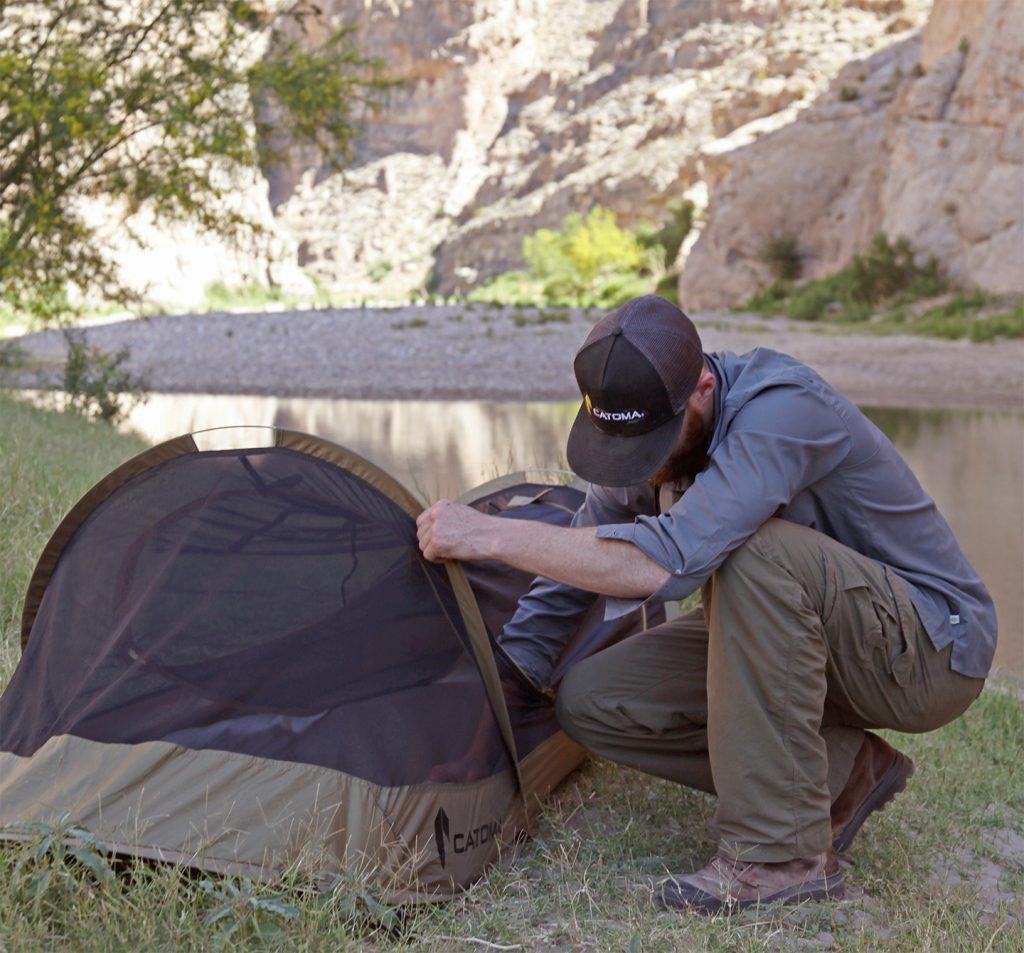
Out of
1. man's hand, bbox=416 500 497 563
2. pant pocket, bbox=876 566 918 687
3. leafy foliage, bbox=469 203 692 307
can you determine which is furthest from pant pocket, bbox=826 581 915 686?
leafy foliage, bbox=469 203 692 307

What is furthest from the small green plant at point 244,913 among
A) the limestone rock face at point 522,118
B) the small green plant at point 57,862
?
the limestone rock face at point 522,118

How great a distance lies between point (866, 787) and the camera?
285 centimetres

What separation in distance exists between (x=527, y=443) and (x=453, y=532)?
28.0 feet

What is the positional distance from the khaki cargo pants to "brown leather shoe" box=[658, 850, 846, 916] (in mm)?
34

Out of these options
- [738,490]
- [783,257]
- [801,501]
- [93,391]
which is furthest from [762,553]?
[783,257]

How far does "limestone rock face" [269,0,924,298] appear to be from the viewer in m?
→ 51.1

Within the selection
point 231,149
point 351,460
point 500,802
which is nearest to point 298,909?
point 500,802

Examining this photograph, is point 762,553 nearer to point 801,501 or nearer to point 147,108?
point 801,501

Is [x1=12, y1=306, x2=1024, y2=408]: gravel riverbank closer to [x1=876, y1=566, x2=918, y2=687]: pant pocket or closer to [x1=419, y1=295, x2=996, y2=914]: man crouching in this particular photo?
[x1=419, y1=295, x2=996, y2=914]: man crouching

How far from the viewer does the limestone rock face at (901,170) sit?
2448 cm

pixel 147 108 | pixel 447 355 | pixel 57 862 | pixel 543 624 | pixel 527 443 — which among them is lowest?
pixel 447 355

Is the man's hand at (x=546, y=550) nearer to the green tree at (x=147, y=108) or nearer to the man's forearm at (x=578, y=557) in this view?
the man's forearm at (x=578, y=557)

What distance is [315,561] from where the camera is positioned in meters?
2.77

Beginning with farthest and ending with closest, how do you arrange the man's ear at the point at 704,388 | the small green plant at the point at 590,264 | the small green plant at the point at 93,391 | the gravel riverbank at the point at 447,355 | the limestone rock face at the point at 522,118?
the limestone rock face at the point at 522,118 < the small green plant at the point at 590,264 < the gravel riverbank at the point at 447,355 < the small green plant at the point at 93,391 < the man's ear at the point at 704,388
